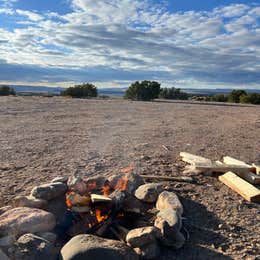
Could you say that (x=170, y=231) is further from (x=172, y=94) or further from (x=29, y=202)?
(x=172, y=94)

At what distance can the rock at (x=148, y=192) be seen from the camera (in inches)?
154

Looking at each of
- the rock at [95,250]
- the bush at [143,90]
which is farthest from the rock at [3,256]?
the bush at [143,90]

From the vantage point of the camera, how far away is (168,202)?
375 centimetres

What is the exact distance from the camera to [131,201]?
378cm

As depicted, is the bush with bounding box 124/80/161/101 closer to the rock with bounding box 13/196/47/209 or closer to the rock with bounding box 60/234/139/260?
the rock with bounding box 13/196/47/209

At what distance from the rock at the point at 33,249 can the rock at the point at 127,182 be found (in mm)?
1347

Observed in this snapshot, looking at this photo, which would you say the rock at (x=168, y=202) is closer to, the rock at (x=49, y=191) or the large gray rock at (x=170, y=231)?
the large gray rock at (x=170, y=231)

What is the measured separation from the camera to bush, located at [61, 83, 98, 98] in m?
36.5

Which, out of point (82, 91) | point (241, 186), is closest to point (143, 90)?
point (82, 91)

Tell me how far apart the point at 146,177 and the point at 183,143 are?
321 centimetres

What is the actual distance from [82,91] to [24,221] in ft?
115

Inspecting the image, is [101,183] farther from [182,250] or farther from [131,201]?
[182,250]

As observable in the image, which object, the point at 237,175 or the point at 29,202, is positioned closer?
the point at 29,202

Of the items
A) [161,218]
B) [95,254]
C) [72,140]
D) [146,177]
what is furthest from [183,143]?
[95,254]
